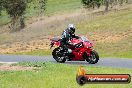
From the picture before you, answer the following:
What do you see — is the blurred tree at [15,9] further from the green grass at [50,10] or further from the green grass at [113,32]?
the green grass at [113,32]

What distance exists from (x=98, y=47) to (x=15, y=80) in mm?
23232

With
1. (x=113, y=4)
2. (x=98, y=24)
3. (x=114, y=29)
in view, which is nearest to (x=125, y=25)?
(x=114, y=29)

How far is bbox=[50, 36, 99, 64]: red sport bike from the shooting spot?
22984 millimetres

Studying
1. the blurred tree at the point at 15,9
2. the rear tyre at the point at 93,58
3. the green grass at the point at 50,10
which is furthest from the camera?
the green grass at the point at 50,10

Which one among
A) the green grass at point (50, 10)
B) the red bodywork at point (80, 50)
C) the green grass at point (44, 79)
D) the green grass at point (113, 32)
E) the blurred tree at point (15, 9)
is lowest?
the green grass at point (50, 10)

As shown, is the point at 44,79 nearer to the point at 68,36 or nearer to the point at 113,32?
the point at 68,36

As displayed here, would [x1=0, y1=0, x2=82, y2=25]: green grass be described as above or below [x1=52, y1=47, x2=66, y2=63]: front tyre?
below

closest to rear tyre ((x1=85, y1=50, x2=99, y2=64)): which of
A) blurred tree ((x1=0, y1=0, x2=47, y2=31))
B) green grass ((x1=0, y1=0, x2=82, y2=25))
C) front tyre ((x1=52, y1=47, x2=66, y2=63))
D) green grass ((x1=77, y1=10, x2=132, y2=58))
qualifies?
front tyre ((x1=52, y1=47, x2=66, y2=63))

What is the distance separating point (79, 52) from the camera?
76.8ft

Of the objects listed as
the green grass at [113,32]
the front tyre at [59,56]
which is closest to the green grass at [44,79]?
the front tyre at [59,56]

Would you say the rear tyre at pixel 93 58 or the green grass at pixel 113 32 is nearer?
the rear tyre at pixel 93 58

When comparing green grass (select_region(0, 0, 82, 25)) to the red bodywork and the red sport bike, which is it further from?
the red bodywork

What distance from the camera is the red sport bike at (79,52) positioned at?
905 inches

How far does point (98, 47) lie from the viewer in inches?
1483
